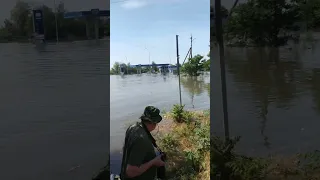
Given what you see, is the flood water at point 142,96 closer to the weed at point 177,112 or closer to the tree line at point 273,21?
the weed at point 177,112

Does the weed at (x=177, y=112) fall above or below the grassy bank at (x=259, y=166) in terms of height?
above

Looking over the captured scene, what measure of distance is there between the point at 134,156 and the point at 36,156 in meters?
0.85

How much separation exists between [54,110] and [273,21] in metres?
1.81

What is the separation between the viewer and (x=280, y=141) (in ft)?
11.4

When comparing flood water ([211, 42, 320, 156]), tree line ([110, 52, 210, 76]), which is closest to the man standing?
tree line ([110, 52, 210, 76])

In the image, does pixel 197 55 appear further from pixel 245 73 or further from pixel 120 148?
pixel 120 148

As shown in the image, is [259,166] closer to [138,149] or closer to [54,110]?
[138,149]

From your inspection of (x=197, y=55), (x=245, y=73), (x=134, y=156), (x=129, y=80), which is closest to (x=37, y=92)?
(x=129, y=80)

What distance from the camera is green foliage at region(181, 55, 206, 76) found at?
3.34 meters

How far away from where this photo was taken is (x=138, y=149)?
2799mm

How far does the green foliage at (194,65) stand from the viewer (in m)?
3.34

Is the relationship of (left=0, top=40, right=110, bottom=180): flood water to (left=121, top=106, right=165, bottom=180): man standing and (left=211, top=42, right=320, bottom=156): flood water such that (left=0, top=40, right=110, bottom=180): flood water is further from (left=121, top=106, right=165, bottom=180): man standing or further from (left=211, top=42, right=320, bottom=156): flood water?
(left=211, top=42, right=320, bottom=156): flood water

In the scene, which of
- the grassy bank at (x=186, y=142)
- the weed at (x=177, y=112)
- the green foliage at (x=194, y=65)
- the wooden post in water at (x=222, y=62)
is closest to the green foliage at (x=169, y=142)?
the grassy bank at (x=186, y=142)

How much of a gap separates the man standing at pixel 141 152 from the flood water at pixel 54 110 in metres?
0.47
